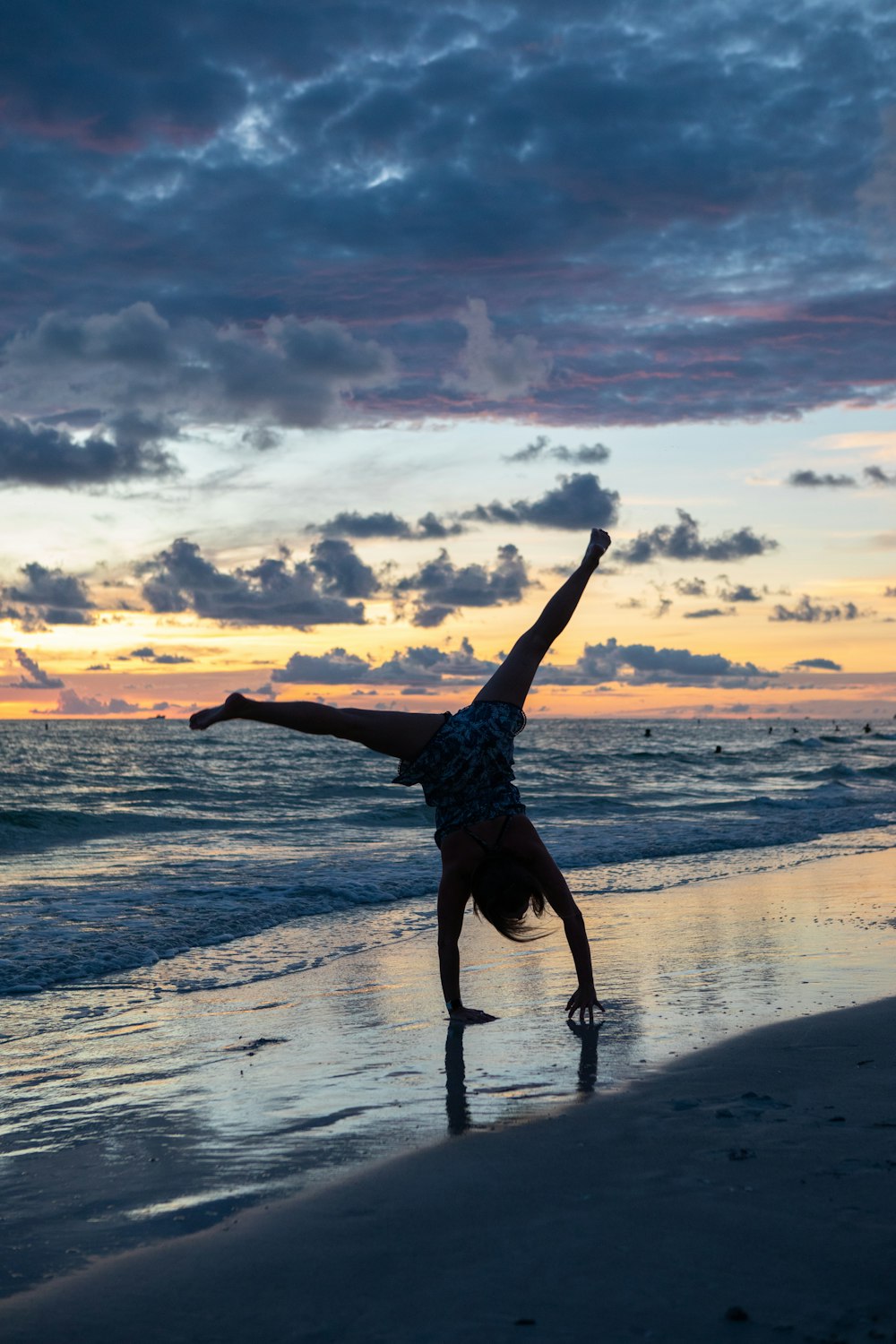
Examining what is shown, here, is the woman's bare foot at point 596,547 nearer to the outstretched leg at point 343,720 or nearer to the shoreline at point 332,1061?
the outstretched leg at point 343,720

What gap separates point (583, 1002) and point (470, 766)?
4.94 feet

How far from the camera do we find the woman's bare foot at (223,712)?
5.71 m

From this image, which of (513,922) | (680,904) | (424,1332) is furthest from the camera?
(680,904)

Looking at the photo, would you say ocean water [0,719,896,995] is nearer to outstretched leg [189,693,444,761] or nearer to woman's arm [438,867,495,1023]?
woman's arm [438,867,495,1023]

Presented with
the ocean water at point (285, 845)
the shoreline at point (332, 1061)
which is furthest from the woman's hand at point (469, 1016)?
the ocean water at point (285, 845)

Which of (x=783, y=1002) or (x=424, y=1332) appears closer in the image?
(x=424, y=1332)

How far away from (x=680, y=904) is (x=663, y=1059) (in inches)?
245

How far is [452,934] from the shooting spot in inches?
251

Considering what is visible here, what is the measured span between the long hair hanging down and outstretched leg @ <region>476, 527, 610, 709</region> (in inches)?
37.3

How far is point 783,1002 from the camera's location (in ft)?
21.3

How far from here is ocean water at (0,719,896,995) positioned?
9.59 m

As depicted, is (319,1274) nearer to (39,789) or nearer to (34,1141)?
(34,1141)

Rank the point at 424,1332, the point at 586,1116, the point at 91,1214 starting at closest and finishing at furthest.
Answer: the point at 424,1332 → the point at 91,1214 → the point at 586,1116

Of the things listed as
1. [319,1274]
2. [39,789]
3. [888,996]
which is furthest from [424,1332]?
[39,789]
